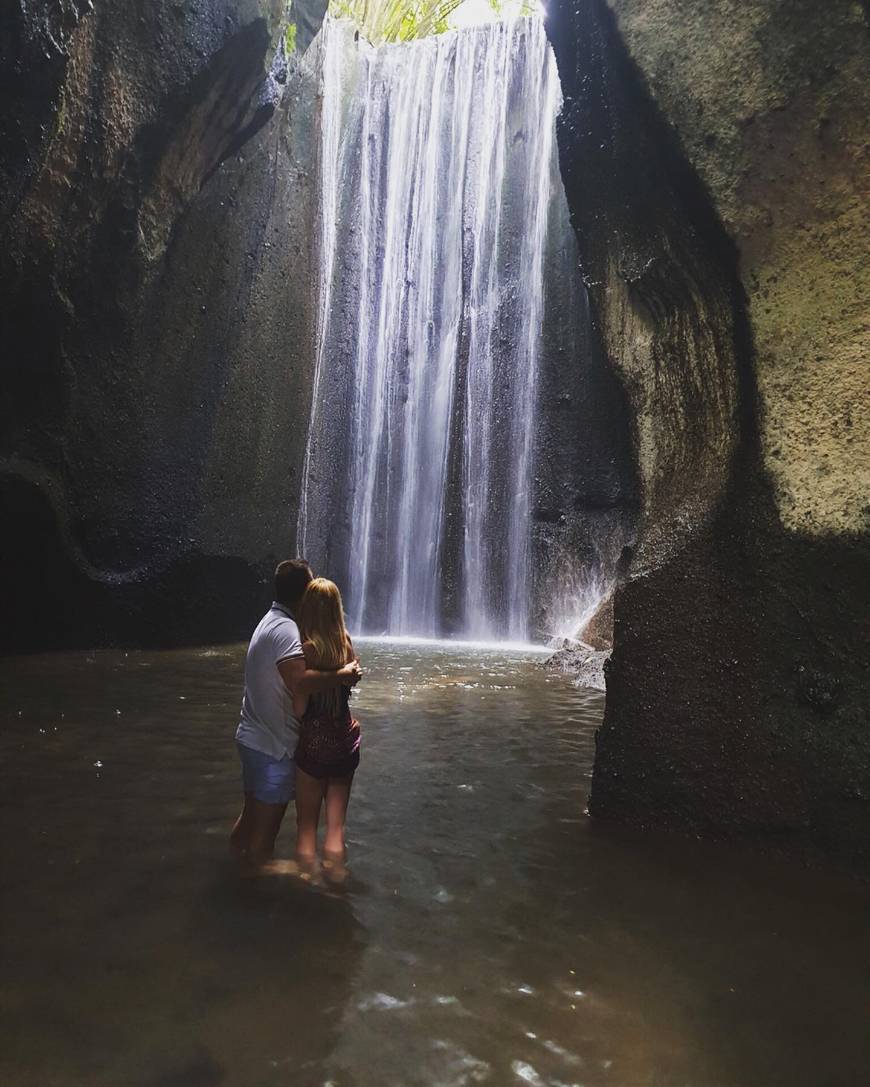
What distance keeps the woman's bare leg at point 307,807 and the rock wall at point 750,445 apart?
141cm

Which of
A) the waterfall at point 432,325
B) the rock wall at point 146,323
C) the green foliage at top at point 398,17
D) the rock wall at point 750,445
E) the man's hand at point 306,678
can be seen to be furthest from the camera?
the green foliage at top at point 398,17

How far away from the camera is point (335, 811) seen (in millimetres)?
3129

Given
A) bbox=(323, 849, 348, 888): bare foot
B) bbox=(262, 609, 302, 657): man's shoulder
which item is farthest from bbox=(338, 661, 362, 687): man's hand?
bbox=(323, 849, 348, 888): bare foot

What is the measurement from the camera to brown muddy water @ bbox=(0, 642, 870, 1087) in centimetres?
A: 191

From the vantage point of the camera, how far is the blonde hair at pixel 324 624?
2994 millimetres

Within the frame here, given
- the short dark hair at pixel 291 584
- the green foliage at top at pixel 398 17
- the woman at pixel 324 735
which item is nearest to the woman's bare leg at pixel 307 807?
the woman at pixel 324 735

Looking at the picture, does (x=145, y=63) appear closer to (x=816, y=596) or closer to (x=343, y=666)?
(x=343, y=666)

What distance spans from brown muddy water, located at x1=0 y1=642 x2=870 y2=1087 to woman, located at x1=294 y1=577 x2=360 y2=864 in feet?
0.68

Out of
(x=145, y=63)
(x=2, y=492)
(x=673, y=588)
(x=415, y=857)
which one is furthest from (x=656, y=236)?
(x=2, y=492)

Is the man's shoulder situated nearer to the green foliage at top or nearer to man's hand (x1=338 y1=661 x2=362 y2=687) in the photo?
man's hand (x1=338 y1=661 x2=362 y2=687)

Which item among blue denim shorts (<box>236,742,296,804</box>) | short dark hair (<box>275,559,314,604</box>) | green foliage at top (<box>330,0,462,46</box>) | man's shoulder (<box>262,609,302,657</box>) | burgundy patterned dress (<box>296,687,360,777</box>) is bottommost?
blue denim shorts (<box>236,742,296,804</box>)

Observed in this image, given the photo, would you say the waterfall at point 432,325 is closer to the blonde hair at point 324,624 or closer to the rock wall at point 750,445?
the rock wall at point 750,445

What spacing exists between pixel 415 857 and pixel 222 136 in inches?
388

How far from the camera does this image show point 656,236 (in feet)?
13.9
